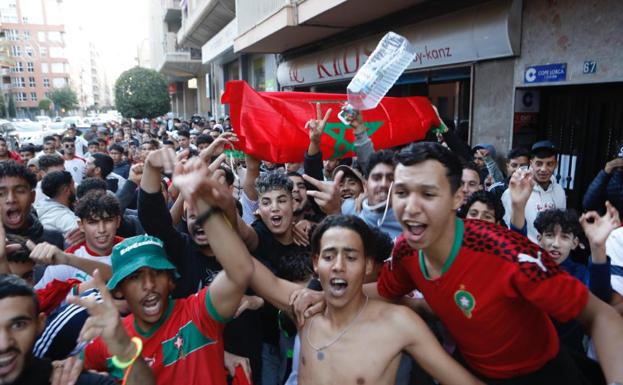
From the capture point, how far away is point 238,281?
191 centimetres

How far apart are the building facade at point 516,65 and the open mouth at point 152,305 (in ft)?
16.8

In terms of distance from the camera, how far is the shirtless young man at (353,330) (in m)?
1.86

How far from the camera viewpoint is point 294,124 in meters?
4.57

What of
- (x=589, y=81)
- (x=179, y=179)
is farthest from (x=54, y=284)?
(x=589, y=81)

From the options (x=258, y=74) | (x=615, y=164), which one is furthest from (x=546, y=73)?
(x=258, y=74)

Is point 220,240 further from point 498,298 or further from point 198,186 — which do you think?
point 498,298

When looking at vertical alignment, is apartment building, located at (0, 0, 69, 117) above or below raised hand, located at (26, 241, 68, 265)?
above

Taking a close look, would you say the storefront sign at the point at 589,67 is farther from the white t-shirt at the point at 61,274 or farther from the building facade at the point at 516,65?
the white t-shirt at the point at 61,274

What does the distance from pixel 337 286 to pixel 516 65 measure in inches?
212

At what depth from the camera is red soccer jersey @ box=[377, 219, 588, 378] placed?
5.49ft

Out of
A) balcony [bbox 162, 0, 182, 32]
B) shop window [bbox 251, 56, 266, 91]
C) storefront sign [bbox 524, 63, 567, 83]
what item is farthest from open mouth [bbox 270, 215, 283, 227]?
balcony [bbox 162, 0, 182, 32]

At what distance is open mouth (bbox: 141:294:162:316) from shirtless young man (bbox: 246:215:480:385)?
17.1 inches

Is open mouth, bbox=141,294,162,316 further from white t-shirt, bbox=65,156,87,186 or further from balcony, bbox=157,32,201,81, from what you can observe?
balcony, bbox=157,32,201,81

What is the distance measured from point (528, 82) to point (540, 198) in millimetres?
2540
